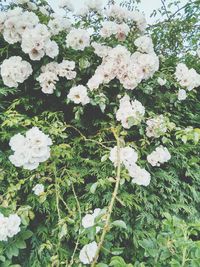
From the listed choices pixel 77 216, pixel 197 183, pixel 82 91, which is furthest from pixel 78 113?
pixel 197 183

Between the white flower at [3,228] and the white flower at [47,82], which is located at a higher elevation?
the white flower at [47,82]

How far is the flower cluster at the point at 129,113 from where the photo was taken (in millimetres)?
2219

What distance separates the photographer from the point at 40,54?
7.92 feet

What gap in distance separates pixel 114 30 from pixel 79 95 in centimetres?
67

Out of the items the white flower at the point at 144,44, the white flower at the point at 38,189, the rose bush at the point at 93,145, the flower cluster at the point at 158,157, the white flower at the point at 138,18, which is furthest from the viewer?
the white flower at the point at 138,18

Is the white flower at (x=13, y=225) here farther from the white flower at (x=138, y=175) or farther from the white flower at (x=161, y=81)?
the white flower at (x=161, y=81)

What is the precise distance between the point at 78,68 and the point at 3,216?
1175mm

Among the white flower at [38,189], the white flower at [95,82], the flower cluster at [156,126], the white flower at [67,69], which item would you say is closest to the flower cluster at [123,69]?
the white flower at [95,82]

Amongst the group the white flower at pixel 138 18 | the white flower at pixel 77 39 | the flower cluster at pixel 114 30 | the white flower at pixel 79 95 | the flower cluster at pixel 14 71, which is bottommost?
the flower cluster at pixel 14 71

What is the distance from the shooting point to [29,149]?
1.84 m

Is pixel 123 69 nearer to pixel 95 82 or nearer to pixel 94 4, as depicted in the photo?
pixel 95 82

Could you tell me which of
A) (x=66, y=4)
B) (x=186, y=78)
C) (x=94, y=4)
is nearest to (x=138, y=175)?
(x=186, y=78)

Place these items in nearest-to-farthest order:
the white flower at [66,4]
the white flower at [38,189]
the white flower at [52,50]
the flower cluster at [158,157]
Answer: the white flower at [38,189] < the flower cluster at [158,157] < the white flower at [52,50] < the white flower at [66,4]

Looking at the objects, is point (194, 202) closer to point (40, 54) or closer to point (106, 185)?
point (106, 185)
